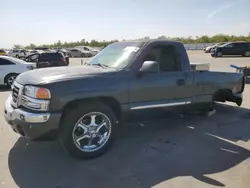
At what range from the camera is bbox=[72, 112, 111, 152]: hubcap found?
13.1 feet

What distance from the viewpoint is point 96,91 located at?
3967 mm

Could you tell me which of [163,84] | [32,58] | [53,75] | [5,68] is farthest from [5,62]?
[32,58]

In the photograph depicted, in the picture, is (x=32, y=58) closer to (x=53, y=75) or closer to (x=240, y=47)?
(x=53, y=75)

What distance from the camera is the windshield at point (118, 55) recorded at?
14.9ft

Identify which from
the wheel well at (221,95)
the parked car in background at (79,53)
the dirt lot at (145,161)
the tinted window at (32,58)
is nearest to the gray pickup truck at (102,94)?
the dirt lot at (145,161)

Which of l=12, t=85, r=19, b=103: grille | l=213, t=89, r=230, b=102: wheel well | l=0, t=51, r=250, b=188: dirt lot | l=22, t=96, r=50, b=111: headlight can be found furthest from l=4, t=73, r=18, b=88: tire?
l=213, t=89, r=230, b=102: wheel well

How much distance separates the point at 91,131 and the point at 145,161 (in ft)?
3.15

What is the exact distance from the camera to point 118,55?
4812mm

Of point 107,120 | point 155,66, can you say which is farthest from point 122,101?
point 155,66

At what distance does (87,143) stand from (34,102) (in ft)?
3.43

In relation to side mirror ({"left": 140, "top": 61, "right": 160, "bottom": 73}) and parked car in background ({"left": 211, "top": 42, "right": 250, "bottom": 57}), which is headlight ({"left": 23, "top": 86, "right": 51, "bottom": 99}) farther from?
parked car in background ({"left": 211, "top": 42, "right": 250, "bottom": 57})

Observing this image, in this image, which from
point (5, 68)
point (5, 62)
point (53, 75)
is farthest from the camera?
point (5, 62)

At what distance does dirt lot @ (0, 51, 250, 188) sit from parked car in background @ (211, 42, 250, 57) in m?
27.4

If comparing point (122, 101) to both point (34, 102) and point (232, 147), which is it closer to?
point (34, 102)
